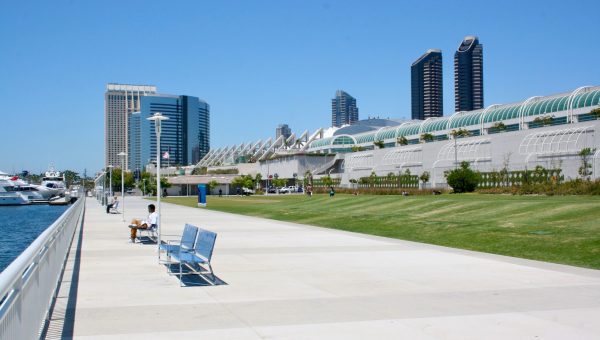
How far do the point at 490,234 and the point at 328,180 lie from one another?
3141 inches

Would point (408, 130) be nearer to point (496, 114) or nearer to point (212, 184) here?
point (496, 114)

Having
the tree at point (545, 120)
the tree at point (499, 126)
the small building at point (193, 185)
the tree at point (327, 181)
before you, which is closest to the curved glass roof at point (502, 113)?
the tree at point (499, 126)

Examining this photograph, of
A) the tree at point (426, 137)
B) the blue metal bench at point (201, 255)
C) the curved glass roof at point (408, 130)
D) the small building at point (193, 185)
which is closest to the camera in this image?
the blue metal bench at point (201, 255)

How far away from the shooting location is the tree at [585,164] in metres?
45.1

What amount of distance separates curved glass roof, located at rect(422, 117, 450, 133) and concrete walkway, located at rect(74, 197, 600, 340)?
81.3 m

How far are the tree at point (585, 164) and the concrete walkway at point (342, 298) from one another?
34911 millimetres

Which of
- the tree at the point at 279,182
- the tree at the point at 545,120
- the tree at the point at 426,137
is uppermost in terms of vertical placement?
the tree at the point at 545,120

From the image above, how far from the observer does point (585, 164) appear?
45.2m

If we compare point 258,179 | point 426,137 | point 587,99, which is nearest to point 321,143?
point 258,179

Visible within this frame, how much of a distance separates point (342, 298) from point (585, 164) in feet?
137

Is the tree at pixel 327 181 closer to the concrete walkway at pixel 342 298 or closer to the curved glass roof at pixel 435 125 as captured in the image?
the curved glass roof at pixel 435 125

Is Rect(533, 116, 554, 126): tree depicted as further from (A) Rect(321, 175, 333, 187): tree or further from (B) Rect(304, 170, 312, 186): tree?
(B) Rect(304, 170, 312, 186): tree

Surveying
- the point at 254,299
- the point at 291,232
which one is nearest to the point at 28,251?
the point at 254,299

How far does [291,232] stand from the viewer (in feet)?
71.7
